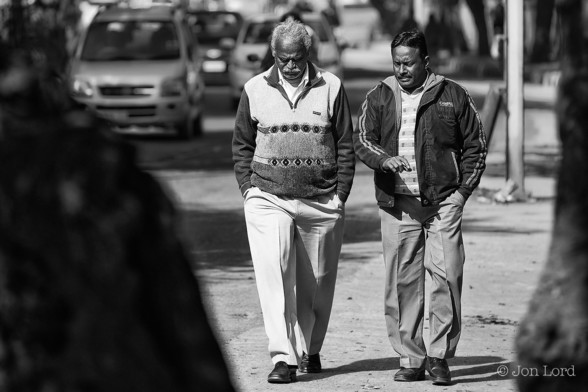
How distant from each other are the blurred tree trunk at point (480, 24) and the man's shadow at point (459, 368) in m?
39.8

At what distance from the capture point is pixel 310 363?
7.66m

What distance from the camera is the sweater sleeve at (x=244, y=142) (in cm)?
754

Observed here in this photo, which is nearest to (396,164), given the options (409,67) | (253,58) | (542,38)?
(409,67)

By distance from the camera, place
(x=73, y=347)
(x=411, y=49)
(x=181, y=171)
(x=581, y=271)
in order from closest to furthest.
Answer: (x=73, y=347) → (x=581, y=271) → (x=411, y=49) → (x=181, y=171)

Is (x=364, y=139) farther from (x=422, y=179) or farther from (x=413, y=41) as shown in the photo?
(x=413, y=41)

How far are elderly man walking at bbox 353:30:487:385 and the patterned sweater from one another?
0.14m

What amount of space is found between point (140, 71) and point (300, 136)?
49.7 ft

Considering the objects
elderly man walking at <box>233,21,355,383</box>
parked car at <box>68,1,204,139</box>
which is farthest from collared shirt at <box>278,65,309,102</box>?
parked car at <box>68,1,204,139</box>

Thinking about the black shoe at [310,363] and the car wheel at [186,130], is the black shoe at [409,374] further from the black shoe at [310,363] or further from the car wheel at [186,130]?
the car wheel at [186,130]

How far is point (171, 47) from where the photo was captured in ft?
74.5

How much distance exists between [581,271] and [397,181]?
4.59m

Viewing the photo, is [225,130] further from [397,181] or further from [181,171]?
[397,181]

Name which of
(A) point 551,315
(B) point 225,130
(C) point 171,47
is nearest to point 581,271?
(A) point 551,315

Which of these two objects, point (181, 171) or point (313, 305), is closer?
point (313, 305)
